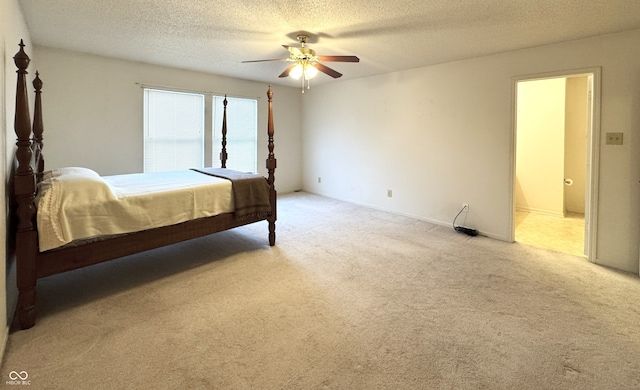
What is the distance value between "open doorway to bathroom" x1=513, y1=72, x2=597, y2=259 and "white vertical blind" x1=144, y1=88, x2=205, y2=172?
5.02 m

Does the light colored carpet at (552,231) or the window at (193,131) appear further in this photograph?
the window at (193,131)

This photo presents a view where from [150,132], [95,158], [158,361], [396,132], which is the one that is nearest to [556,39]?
[396,132]

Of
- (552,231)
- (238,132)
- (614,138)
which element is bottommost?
(552,231)

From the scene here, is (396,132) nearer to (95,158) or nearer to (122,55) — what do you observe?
(122,55)

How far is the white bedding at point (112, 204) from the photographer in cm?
210

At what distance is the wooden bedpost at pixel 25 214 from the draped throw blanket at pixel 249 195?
1.56m

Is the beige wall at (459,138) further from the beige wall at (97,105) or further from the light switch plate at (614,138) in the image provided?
the beige wall at (97,105)

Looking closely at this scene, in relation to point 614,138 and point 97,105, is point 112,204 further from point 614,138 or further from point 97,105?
point 614,138

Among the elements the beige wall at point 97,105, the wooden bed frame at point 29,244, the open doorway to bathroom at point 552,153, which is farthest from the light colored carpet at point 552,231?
the beige wall at point 97,105

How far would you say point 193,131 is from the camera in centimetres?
522

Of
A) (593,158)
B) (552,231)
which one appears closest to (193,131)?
(593,158)

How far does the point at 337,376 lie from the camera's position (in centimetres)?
162

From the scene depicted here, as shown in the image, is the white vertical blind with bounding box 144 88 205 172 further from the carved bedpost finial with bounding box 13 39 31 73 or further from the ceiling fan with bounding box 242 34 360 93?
the carved bedpost finial with bounding box 13 39 31 73

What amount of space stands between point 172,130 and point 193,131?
0.34 meters
